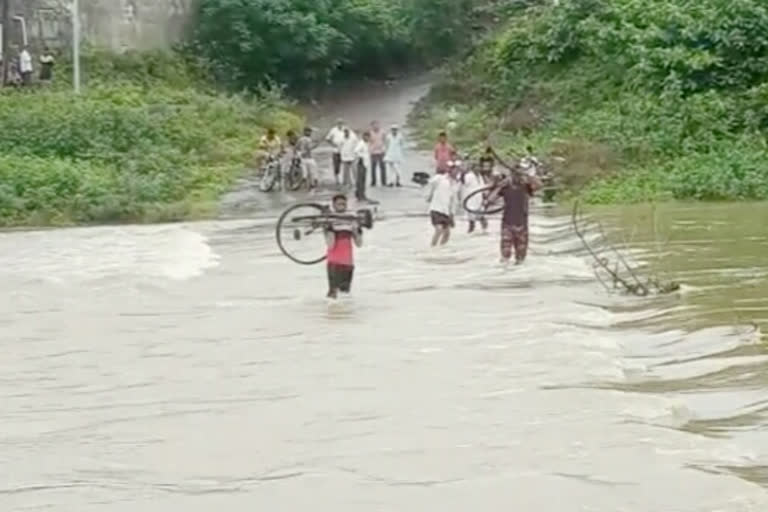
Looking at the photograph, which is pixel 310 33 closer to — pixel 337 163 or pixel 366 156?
pixel 337 163

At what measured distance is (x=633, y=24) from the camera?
1523 inches

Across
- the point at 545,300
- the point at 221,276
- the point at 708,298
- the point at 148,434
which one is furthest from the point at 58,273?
the point at 148,434

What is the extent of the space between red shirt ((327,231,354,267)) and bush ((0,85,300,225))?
13635 millimetres

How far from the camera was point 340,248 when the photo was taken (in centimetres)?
1848

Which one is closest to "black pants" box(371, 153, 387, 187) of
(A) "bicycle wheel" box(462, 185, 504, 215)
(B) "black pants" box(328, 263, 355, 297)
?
(A) "bicycle wheel" box(462, 185, 504, 215)

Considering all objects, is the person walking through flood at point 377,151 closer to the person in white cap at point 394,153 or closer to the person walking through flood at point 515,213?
the person in white cap at point 394,153

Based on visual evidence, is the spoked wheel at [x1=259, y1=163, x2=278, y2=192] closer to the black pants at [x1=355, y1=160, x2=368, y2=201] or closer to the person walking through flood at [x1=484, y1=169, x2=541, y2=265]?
the black pants at [x1=355, y1=160, x2=368, y2=201]

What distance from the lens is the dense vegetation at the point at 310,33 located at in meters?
47.0

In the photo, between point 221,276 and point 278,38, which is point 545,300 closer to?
point 221,276

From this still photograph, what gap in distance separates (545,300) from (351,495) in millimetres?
8392

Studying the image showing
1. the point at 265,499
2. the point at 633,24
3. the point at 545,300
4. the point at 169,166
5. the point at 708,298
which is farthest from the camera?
the point at 633,24

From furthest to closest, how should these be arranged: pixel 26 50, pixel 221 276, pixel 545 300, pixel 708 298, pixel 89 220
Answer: pixel 26 50
pixel 89 220
pixel 221 276
pixel 545 300
pixel 708 298

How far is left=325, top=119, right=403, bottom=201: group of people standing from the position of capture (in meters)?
33.5

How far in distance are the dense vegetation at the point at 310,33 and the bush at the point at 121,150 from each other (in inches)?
152
